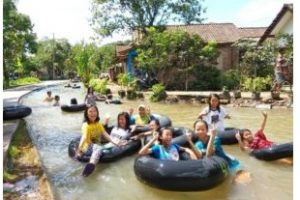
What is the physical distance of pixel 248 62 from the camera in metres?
22.5

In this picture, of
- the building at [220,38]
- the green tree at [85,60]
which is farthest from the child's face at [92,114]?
the green tree at [85,60]

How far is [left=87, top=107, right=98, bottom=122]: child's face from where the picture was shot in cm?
818

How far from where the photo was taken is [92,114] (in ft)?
27.2

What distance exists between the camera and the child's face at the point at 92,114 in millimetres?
8180

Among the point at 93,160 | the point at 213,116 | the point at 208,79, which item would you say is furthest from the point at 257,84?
the point at 93,160

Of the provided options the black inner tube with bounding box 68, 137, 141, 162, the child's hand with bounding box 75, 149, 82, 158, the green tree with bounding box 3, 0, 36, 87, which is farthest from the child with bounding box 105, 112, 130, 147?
the green tree with bounding box 3, 0, 36, 87

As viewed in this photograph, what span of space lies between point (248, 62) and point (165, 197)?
1711cm

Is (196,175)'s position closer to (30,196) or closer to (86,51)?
(30,196)

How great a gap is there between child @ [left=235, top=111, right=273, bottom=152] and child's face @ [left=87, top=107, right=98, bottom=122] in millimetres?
3000

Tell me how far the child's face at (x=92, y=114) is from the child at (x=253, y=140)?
3.00 m

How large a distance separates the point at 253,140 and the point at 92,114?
331cm

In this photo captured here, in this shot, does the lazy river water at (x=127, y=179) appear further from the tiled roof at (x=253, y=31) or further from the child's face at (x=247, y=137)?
the tiled roof at (x=253, y=31)

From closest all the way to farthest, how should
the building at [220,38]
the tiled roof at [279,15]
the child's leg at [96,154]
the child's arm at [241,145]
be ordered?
the child's leg at [96,154] < the child's arm at [241,145] < the tiled roof at [279,15] < the building at [220,38]
